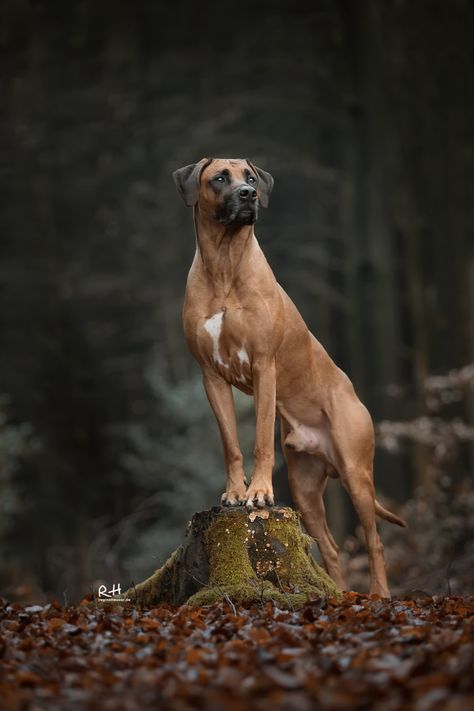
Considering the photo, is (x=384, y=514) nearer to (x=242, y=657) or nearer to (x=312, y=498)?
(x=312, y=498)

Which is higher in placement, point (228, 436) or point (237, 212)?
point (237, 212)

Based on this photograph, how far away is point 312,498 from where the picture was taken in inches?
295

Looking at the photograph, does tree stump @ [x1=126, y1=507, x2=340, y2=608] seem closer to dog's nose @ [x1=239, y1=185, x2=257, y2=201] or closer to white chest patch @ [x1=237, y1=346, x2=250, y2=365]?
white chest patch @ [x1=237, y1=346, x2=250, y2=365]

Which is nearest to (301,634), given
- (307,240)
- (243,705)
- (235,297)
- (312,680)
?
(312,680)

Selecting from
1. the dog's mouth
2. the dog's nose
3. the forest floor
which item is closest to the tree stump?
the forest floor

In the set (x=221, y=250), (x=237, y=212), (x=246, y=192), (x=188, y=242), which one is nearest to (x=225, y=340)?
(x=221, y=250)

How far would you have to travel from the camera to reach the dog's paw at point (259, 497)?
6.18 metres

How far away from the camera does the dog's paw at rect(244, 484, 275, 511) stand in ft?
20.3

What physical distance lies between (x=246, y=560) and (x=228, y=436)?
81 centimetres

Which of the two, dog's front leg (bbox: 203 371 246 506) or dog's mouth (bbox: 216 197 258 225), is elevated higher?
dog's mouth (bbox: 216 197 258 225)

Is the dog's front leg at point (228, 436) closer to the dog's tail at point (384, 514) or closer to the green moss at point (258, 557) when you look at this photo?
the green moss at point (258, 557)

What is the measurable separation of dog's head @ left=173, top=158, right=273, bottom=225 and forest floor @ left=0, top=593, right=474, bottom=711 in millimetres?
2327

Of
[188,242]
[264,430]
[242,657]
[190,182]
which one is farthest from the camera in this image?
[188,242]

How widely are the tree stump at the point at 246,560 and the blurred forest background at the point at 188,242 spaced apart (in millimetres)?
7187
